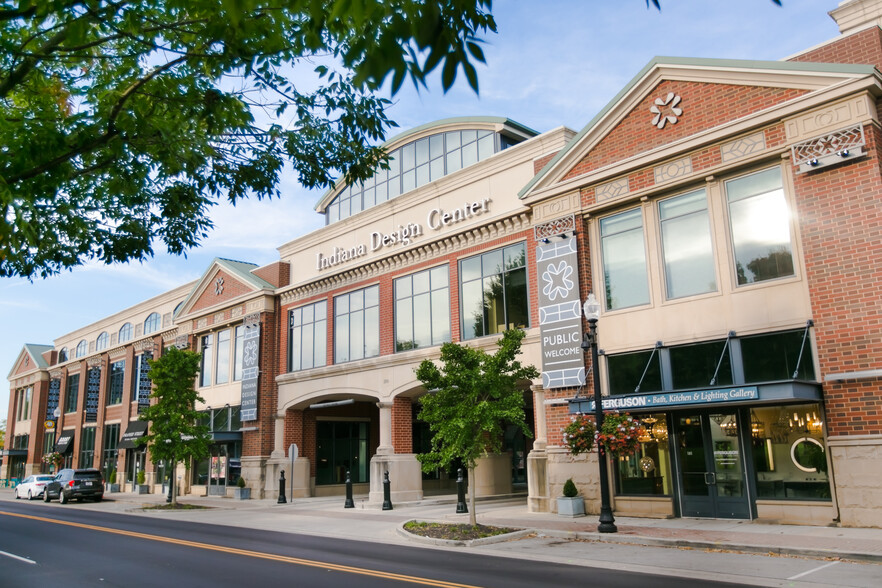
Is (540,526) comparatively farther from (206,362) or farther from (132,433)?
(132,433)

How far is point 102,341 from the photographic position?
5322 cm

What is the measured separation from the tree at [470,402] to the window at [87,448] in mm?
41264

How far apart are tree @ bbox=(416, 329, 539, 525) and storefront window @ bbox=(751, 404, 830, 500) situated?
5.65 m

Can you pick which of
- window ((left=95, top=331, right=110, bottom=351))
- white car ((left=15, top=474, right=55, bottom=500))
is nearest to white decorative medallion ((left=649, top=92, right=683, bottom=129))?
white car ((left=15, top=474, right=55, bottom=500))

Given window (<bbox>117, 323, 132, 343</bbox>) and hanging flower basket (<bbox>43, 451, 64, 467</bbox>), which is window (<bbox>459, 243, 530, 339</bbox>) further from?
hanging flower basket (<bbox>43, 451, 64, 467</bbox>)

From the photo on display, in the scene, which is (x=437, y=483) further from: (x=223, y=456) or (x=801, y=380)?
(x=801, y=380)

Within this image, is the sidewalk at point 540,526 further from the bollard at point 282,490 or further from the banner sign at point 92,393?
the banner sign at point 92,393

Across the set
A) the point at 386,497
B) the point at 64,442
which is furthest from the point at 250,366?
the point at 64,442

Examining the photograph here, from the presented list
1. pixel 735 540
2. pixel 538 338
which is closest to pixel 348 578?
pixel 735 540

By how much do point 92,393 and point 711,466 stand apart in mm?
46543

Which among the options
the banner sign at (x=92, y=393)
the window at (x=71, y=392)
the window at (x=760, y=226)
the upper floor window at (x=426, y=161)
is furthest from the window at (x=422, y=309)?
the window at (x=71, y=392)

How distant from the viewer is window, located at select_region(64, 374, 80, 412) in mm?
55188

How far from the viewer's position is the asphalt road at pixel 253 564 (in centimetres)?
1111

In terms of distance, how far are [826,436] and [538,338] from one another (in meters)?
8.81
